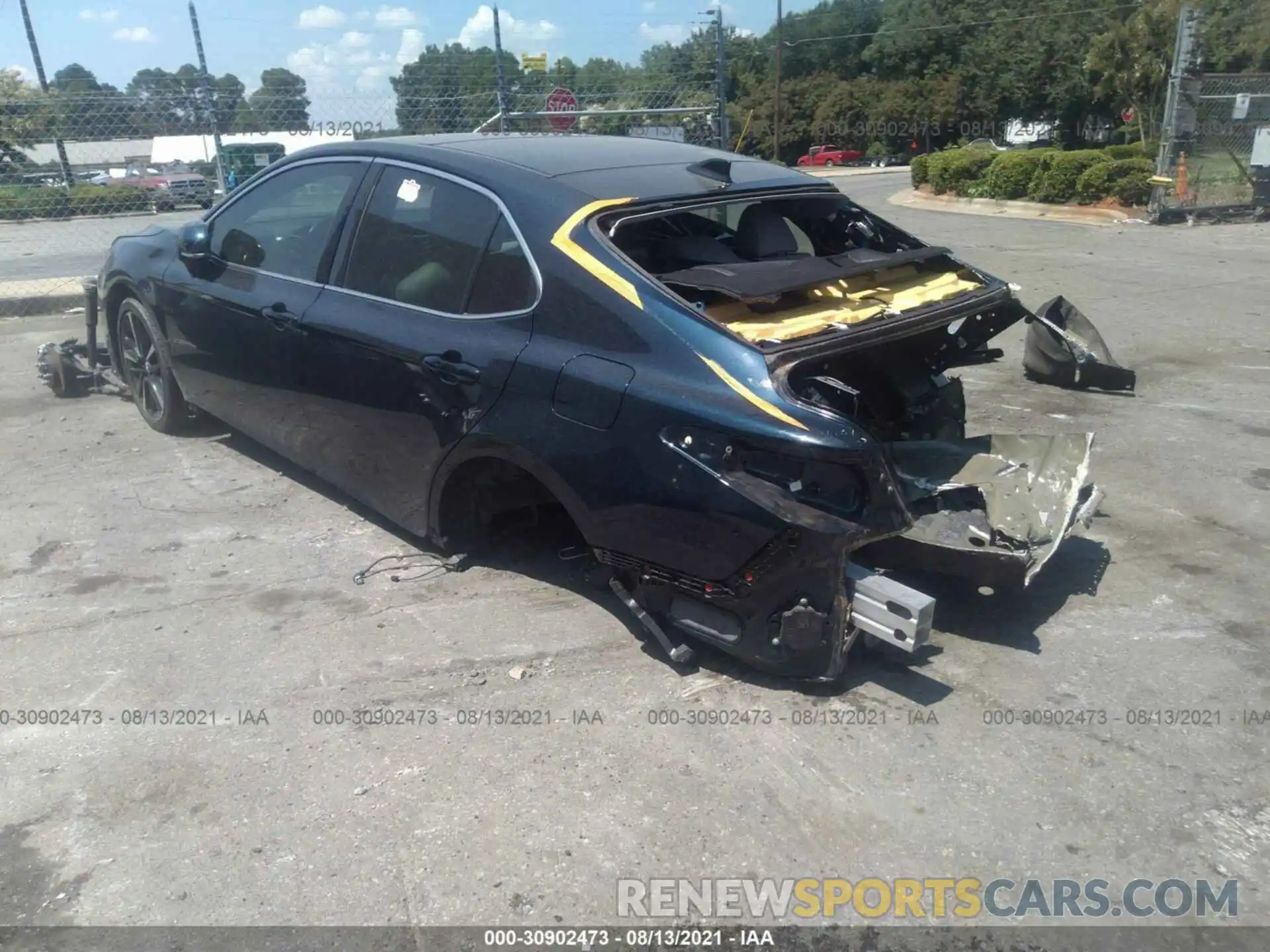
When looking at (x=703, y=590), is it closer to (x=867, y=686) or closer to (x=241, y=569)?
(x=867, y=686)

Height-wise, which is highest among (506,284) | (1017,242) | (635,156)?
(635,156)

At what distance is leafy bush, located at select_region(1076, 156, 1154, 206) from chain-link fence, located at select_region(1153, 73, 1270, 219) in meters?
0.65

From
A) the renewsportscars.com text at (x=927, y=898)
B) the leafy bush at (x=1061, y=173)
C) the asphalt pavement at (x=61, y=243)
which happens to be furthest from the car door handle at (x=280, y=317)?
the leafy bush at (x=1061, y=173)

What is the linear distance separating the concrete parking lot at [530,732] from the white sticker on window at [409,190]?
59.2 inches

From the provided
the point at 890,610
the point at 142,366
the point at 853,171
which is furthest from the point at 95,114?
the point at 853,171

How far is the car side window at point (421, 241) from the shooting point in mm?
3941

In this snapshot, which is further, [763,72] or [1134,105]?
[763,72]

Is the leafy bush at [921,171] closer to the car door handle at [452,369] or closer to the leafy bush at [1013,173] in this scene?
the leafy bush at [1013,173]

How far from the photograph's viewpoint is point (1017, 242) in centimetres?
1429

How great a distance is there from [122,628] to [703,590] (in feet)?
7.52

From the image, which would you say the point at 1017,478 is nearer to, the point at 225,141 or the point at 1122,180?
the point at 225,141

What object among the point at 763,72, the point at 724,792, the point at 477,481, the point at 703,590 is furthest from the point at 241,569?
the point at 763,72

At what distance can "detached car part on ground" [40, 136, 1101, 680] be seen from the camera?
318 cm

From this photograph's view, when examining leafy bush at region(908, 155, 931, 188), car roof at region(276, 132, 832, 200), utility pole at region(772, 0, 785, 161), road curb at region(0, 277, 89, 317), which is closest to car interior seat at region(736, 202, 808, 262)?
car roof at region(276, 132, 832, 200)
